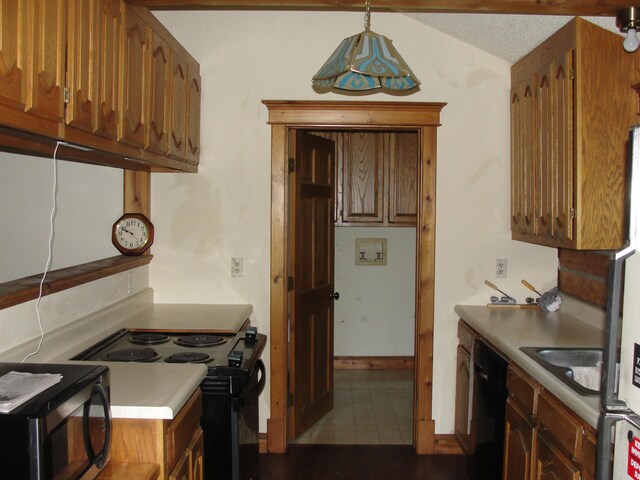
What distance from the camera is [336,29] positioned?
11.7 feet

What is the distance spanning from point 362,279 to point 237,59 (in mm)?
2532

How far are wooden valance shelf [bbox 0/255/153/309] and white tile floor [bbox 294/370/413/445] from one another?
160 centimetres

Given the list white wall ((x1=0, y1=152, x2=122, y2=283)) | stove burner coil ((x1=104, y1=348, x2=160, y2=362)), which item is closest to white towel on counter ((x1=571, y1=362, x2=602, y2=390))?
stove burner coil ((x1=104, y1=348, x2=160, y2=362))

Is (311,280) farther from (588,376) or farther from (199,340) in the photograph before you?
(588,376)

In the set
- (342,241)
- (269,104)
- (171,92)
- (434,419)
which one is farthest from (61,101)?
(342,241)

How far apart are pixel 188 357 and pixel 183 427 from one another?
0.50 metres

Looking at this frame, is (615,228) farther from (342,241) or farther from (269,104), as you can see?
(342,241)

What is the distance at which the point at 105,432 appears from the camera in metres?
1.57

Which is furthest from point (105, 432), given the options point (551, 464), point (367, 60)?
point (551, 464)

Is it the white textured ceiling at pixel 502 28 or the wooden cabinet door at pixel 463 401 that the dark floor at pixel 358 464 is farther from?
the white textured ceiling at pixel 502 28

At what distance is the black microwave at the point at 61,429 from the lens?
1.24 meters

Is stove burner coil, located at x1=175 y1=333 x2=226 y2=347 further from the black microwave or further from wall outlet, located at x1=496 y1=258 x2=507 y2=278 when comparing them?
wall outlet, located at x1=496 y1=258 x2=507 y2=278

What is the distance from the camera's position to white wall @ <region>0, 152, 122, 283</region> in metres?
3.20

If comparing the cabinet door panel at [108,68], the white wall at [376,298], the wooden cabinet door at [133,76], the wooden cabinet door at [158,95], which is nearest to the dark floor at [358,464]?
the white wall at [376,298]
